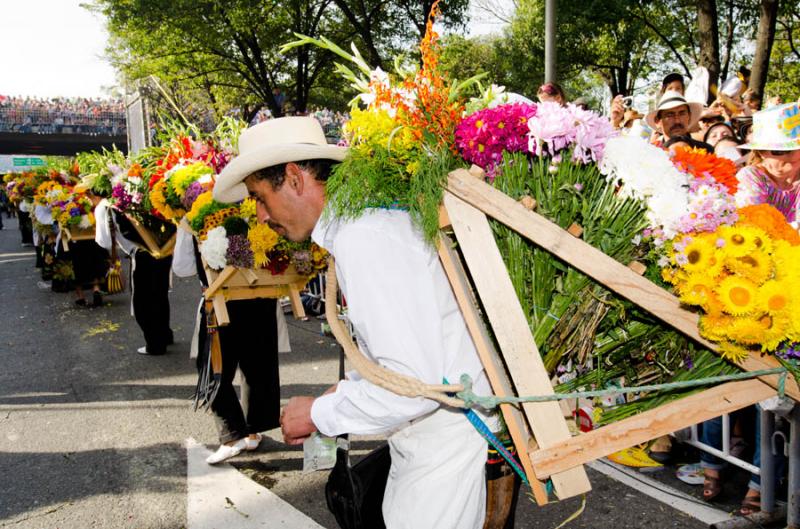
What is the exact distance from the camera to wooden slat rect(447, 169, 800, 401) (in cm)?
170

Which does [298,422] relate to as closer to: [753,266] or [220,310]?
[753,266]

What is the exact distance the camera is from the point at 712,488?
3750 mm

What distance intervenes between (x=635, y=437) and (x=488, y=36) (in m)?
41.7

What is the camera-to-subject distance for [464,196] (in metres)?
1.79

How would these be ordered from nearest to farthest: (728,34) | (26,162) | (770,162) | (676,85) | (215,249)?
(770,162), (215,249), (676,85), (728,34), (26,162)

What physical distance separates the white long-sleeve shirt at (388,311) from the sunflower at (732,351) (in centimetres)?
Result: 75

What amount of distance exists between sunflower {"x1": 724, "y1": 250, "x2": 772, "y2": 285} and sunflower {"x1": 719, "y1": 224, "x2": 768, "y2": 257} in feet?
0.05

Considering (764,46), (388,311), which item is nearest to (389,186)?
(388,311)

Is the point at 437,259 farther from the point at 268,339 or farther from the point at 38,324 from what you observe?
the point at 38,324

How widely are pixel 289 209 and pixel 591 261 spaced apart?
39.7 inches

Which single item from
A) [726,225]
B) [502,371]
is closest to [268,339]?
[502,371]

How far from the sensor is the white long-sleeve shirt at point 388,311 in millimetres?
1735

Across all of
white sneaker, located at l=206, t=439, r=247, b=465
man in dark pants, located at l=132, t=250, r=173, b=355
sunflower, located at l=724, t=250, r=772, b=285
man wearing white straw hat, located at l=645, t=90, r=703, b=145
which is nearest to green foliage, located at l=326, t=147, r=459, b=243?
sunflower, located at l=724, t=250, r=772, b=285

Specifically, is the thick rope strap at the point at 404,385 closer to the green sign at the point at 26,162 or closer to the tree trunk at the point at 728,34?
the tree trunk at the point at 728,34
